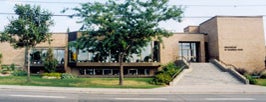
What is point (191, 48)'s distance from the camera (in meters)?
36.3

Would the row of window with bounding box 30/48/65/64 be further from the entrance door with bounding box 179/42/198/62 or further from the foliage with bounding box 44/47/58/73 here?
the entrance door with bounding box 179/42/198/62

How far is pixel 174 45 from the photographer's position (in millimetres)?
34312

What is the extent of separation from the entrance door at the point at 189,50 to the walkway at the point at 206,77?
5.06 m

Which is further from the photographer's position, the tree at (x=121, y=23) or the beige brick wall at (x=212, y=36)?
the beige brick wall at (x=212, y=36)

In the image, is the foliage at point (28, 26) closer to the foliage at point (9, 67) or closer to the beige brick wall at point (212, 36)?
the foliage at point (9, 67)

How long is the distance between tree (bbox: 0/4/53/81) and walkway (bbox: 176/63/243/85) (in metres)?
12.2

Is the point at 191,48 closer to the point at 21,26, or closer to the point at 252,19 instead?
the point at 252,19

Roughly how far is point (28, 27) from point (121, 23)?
7281 millimetres

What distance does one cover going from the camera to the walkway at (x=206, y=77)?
79.7ft

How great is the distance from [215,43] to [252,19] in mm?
5375

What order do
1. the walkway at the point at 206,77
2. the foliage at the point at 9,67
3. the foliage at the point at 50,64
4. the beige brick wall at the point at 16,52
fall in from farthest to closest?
the beige brick wall at the point at 16,52
the foliage at the point at 9,67
the foliage at the point at 50,64
the walkway at the point at 206,77

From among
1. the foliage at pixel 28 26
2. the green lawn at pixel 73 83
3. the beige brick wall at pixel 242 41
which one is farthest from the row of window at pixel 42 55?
the beige brick wall at pixel 242 41

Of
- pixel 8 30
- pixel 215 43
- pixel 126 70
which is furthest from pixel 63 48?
pixel 215 43

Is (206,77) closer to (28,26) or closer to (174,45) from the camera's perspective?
(174,45)
